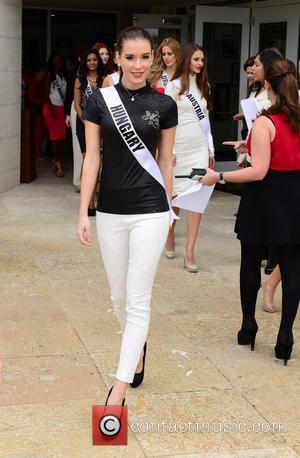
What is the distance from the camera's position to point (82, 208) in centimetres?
433

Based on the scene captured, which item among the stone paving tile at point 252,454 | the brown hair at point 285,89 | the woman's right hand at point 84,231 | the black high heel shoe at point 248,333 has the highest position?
the brown hair at point 285,89

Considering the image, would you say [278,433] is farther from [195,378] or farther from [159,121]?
[159,121]

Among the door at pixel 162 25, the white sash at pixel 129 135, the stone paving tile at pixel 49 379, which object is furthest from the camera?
the door at pixel 162 25

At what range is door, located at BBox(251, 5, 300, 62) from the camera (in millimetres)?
11758

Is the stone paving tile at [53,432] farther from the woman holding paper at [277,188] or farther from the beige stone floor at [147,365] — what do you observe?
the woman holding paper at [277,188]

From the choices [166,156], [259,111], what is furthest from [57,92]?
[166,156]

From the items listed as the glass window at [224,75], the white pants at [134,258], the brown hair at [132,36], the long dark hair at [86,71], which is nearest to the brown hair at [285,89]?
the brown hair at [132,36]

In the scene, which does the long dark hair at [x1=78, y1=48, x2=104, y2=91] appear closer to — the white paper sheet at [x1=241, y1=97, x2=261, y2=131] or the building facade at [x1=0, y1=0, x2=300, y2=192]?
the building facade at [x1=0, y1=0, x2=300, y2=192]

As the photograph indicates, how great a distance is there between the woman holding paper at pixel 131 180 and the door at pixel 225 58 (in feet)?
27.7

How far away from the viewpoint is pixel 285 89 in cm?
503

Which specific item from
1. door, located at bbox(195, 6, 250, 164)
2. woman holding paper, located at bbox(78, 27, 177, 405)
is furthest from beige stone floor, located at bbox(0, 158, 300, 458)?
door, located at bbox(195, 6, 250, 164)

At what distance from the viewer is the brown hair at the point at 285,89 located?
500 centimetres

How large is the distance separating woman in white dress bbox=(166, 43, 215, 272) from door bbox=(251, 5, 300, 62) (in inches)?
175

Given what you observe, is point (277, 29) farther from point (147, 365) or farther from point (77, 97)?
point (147, 365)
